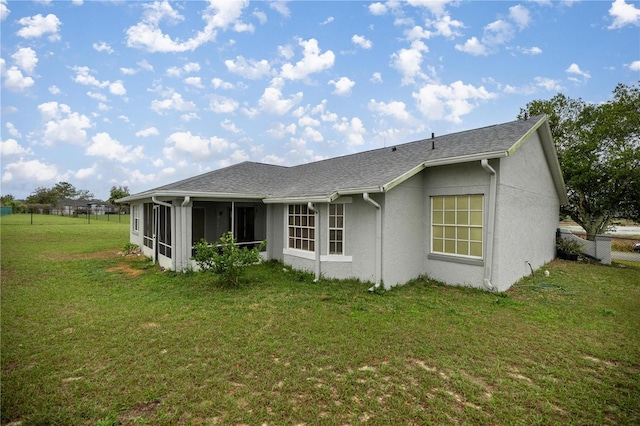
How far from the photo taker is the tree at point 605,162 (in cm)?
1441

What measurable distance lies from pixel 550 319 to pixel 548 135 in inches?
278

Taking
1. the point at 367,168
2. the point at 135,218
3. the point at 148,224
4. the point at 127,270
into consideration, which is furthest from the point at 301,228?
the point at 135,218

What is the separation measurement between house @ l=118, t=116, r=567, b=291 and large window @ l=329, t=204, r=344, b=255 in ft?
0.10

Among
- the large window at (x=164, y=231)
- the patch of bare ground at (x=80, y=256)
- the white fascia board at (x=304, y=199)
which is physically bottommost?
the patch of bare ground at (x=80, y=256)

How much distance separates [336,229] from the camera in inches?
342

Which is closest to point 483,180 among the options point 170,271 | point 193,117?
point 170,271

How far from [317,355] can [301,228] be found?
572 cm

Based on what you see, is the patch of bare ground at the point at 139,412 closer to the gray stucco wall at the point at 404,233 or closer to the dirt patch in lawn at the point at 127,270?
the gray stucco wall at the point at 404,233

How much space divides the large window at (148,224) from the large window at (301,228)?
24.3ft

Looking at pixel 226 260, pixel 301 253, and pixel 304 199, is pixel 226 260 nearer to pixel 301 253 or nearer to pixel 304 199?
pixel 301 253

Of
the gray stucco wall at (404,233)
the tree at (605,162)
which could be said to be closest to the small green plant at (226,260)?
the gray stucco wall at (404,233)

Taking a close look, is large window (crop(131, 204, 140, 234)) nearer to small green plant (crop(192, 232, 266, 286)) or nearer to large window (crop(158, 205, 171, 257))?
large window (crop(158, 205, 171, 257))

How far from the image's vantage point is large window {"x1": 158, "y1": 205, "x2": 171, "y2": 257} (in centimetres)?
1060

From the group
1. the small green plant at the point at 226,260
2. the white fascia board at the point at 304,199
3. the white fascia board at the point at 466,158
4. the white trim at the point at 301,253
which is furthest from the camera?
the white trim at the point at 301,253
